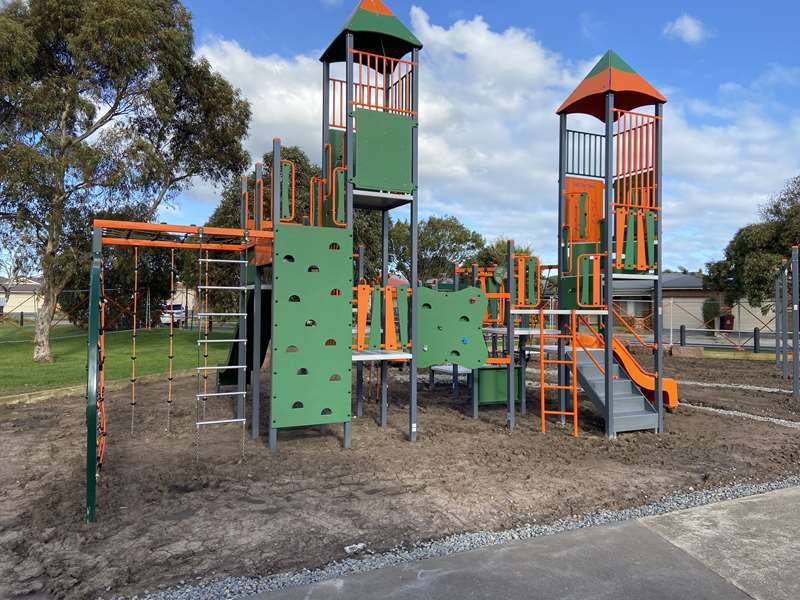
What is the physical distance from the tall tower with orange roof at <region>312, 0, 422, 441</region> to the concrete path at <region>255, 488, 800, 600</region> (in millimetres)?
3439

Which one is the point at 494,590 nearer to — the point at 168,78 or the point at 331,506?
the point at 331,506

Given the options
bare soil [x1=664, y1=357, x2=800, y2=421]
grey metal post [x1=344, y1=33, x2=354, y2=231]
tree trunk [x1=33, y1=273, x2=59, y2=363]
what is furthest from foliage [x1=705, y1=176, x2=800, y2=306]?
tree trunk [x1=33, y1=273, x2=59, y2=363]

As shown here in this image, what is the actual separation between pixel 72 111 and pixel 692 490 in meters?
17.4

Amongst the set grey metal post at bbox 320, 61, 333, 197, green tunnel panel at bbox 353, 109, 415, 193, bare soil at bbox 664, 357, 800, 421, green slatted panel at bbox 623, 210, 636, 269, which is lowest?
bare soil at bbox 664, 357, 800, 421

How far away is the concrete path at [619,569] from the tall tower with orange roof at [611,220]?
344 centimetres

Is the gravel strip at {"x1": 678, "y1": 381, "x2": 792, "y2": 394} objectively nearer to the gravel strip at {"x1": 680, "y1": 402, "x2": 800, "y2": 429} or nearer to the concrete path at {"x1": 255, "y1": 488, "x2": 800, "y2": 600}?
the gravel strip at {"x1": 680, "y1": 402, "x2": 800, "y2": 429}

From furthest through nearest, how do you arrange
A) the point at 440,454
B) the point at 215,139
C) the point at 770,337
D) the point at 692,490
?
the point at 770,337 < the point at 215,139 < the point at 440,454 < the point at 692,490

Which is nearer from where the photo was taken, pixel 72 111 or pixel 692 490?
pixel 692 490

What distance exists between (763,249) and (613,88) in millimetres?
23649

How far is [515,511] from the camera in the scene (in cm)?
474

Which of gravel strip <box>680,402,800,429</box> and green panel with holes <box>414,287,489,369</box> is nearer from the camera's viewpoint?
green panel with holes <box>414,287,489,369</box>

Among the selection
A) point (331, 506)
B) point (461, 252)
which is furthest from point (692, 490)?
point (461, 252)

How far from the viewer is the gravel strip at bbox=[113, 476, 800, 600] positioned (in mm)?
3273

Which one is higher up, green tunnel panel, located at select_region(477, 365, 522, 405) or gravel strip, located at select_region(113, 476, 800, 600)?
green tunnel panel, located at select_region(477, 365, 522, 405)
